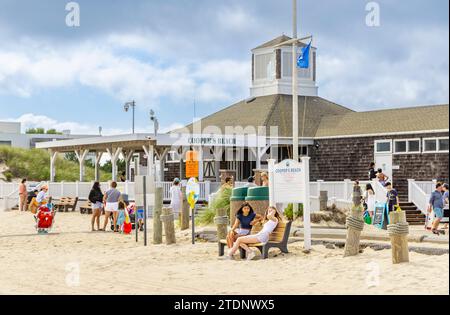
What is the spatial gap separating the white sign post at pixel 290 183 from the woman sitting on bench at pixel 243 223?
3.03 feet

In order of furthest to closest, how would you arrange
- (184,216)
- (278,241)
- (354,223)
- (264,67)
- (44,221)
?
1. (264,67)
2. (44,221)
3. (184,216)
4. (278,241)
5. (354,223)

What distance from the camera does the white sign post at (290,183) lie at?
15805 millimetres

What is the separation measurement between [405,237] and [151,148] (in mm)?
20205

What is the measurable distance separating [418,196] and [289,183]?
11.8m

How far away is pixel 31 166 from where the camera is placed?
65312 millimetres

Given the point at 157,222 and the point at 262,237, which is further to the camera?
the point at 157,222

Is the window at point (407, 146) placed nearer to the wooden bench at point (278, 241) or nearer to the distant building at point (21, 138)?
the wooden bench at point (278, 241)

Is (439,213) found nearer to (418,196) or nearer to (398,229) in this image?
(418,196)

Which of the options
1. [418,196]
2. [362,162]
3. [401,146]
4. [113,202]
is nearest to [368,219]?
[418,196]

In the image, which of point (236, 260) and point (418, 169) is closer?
point (236, 260)

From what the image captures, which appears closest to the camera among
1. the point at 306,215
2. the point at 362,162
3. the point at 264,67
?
the point at 306,215

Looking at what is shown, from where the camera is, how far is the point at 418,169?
29.7 meters
